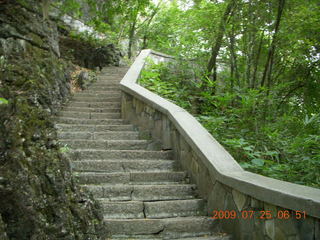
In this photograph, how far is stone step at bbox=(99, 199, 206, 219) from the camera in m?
3.41

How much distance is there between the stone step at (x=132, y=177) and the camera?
3.97m

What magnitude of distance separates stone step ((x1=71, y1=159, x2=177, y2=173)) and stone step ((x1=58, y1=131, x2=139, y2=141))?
3.71 ft

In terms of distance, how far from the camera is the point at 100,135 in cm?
562

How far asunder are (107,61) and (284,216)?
11.5 metres

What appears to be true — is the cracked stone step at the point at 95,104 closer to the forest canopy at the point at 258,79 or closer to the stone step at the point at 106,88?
the forest canopy at the point at 258,79

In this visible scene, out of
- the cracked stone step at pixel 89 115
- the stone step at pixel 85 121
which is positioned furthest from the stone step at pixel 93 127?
the cracked stone step at pixel 89 115

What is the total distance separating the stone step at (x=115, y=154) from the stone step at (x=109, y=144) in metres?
0.39

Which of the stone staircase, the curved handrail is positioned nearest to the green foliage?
the curved handrail

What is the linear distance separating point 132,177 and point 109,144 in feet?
3.93

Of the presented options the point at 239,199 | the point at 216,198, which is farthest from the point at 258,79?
the point at 239,199

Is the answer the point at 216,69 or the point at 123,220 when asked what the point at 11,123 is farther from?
the point at 216,69

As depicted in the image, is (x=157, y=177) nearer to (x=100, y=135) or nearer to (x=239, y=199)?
(x=239, y=199)

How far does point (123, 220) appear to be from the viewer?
3.20 m

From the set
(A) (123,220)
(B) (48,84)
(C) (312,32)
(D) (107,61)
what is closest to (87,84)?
(B) (48,84)
